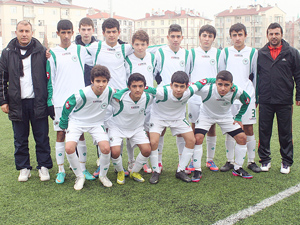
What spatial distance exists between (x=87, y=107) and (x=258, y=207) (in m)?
2.28

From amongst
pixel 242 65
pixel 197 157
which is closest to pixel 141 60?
pixel 242 65

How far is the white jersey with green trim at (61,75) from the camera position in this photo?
14.0 ft

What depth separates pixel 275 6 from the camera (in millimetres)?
52500

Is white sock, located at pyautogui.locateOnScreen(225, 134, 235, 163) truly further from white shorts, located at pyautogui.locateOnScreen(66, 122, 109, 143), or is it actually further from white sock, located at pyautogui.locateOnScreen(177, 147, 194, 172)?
white shorts, located at pyautogui.locateOnScreen(66, 122, 109, 143)

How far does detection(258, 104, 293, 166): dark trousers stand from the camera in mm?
4543

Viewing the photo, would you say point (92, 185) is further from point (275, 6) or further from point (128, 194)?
point (275, 6)

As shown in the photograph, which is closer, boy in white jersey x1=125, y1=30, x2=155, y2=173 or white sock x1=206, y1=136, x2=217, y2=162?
boy in white jersey x1=125, y1=30, x2=155, y2=173

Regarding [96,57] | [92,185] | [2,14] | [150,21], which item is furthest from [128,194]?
[150,21]

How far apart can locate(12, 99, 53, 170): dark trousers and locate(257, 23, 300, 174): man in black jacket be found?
297 cm

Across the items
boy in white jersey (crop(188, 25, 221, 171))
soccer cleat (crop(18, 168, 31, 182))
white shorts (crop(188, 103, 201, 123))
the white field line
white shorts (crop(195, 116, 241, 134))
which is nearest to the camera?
the white field line

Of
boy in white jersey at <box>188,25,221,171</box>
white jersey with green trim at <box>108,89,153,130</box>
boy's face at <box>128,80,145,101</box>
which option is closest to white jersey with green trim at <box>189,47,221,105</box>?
boy in white jersey at <box>188,25,221,171</box>

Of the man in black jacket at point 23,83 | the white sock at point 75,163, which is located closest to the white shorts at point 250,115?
the white sock at point 75,163

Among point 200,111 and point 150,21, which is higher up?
point 150,21

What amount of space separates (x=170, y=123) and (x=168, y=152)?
4.63ft
